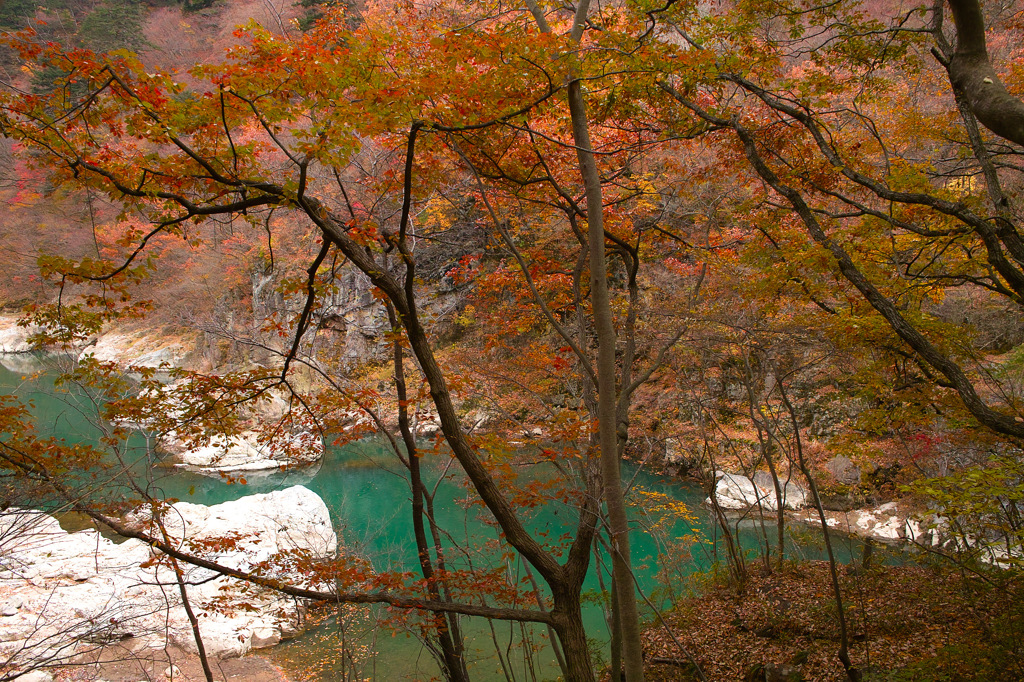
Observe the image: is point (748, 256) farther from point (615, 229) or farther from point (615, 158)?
point (615, 158)

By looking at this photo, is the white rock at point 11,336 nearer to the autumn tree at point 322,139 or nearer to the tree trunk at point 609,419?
the autumn tree at point 322,139

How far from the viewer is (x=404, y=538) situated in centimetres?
1245

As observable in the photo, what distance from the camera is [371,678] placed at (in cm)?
880

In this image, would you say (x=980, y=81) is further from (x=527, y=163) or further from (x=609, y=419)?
(x=527, y=163)

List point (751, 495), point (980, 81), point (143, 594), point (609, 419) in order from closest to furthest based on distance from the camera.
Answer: point (980, 81), point (609, 419), point (143, 594), point (751, 495)

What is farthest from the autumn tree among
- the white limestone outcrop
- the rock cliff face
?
the white limestone outcrop

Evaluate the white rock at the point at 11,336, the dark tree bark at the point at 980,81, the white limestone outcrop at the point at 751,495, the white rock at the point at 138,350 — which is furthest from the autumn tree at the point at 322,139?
the white rock at the point at 11,336

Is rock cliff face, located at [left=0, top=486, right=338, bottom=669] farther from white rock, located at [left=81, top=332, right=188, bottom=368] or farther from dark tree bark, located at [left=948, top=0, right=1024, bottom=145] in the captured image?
white rock, located at [left=81, top=332, right=188, bottom=368]

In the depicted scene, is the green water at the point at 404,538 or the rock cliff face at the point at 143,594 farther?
the green water at the point at 404,538

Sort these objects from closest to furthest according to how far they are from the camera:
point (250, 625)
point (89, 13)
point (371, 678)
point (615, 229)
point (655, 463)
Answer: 1. point (615, 229)
2. point (371, 678)
3. point (250, 625)
4. point (655, 463)
5. point (89, 13)

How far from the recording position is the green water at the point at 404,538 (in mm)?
8953

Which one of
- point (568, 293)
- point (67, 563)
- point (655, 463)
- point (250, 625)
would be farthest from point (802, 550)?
point (67, 563)

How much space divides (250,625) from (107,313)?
7.86m

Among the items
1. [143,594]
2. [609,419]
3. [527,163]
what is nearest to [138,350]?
[143,594]
